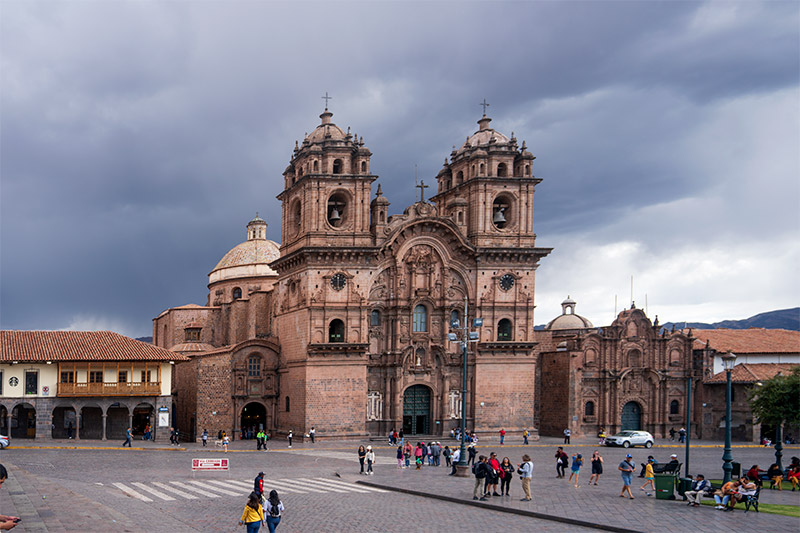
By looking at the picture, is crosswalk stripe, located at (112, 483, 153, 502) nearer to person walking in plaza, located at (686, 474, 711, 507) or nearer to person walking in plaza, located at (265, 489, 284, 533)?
person walking in plaza, located at (265, 489, 284, 533)

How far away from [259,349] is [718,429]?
3557cm

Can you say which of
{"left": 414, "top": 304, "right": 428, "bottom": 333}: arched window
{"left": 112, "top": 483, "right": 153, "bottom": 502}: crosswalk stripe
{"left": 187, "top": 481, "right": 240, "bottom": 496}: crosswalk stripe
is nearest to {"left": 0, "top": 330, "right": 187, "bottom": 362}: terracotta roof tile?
{"left": 414, "top": 304, "right": 428, "bottom": 333}: arched window

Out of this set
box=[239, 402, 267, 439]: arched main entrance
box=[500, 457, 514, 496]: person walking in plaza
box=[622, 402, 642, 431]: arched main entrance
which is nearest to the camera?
box=[500, 457, 514, 496]: person walking in plaza

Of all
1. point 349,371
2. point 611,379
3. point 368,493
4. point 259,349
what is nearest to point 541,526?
point 368,493

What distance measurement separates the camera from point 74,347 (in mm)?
54656

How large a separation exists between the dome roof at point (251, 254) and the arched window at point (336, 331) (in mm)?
20791

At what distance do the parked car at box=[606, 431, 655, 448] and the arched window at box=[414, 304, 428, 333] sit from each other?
14412 mm

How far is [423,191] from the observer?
60.9 meters

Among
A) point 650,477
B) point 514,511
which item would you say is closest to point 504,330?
point 650,477

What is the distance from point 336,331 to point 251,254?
2326 cm

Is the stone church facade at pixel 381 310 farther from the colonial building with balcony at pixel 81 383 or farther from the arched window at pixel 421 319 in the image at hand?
the colonial building with balcony at pixel 81 383

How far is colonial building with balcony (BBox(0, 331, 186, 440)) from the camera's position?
172ft

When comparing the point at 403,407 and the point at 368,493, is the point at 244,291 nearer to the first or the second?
the point at 403,407

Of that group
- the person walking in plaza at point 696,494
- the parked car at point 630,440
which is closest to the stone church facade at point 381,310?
the parked car at point 630,440
